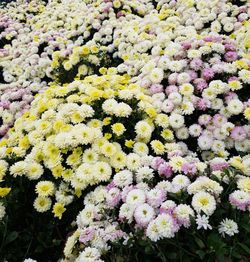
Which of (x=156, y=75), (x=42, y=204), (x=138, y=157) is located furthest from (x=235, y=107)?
(x=42, y=204)

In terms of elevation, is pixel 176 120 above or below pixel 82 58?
above

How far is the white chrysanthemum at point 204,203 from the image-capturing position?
8.00 feet

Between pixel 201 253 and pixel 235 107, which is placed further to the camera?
pixel 235 107

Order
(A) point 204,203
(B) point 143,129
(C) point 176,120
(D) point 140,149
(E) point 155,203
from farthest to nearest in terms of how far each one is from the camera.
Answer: (C) point 176,120 → (B) point 143,129 → (D) point 140,149 → (E) point 155,203 → (A) point 204,203

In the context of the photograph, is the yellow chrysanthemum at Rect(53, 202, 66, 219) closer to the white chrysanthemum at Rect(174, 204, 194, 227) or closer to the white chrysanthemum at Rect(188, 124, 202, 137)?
the white chrysanthemum at Rect(174, 204, 194, 227)

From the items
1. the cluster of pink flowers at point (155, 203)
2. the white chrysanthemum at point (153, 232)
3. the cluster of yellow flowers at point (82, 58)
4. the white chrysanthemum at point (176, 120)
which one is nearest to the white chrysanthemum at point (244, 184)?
the cluster of pink flowers at point (155, 203)

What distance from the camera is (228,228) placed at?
2.35 meters

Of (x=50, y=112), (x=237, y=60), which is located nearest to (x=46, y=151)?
(x=50, y=112)

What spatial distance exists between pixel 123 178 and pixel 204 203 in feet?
2.34

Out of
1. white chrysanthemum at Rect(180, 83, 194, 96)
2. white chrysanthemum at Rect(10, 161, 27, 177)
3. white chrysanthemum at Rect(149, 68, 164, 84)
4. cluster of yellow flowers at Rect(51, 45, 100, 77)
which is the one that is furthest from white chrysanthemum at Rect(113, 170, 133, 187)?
cluster of yellow flowers at Rect(51, 45, 100, 77)

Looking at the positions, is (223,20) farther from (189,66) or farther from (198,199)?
(198,199)

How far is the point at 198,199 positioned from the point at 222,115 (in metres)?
1.53

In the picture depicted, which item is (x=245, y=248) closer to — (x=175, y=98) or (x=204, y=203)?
(x=204, y=203)

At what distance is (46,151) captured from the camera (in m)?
3.28
